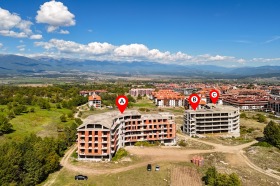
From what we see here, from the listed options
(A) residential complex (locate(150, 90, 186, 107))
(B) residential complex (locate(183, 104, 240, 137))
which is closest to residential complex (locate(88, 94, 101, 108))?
(A) residential complex (locate(150, 90, 186, 107))

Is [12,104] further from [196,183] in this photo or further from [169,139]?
[196,183]

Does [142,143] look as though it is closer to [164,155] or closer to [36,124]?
[164,155]

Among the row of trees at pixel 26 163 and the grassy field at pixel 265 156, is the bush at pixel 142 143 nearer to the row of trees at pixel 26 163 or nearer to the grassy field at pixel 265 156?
the row of trees at pixel 26 163

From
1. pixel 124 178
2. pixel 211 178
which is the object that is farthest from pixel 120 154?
pixel 211 178

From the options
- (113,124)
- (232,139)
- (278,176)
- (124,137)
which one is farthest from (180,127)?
(278,176)

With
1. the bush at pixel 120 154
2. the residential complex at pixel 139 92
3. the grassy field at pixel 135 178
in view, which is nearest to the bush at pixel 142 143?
the bush at pixel 120 154
